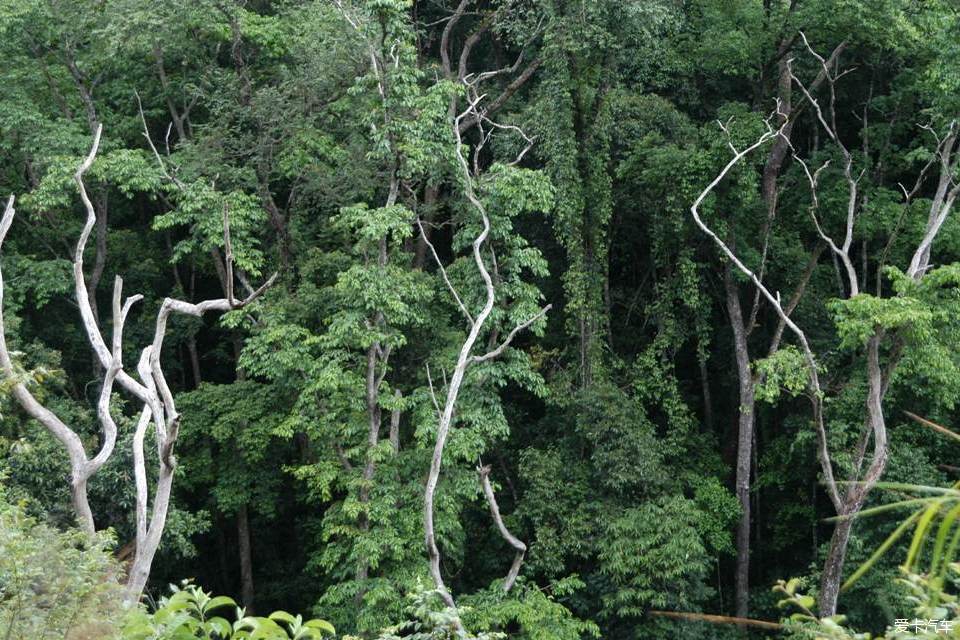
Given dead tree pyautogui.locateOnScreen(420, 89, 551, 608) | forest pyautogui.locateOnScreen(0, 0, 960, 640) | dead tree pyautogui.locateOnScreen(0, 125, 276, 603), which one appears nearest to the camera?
dead tree pyautogui.locateOnScreen(0, 125, 276, 603)

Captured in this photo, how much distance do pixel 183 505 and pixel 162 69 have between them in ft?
18.7

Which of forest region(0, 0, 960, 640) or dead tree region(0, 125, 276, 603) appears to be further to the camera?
forest region(0, 0, 960, 640)

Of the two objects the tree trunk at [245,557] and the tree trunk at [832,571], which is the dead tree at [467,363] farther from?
the tree trunk at [245,557]

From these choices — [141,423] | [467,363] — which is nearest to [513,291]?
[467,363]

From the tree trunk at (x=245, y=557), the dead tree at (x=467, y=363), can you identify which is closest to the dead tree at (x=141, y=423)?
the dead tree at (x=467, y=363)

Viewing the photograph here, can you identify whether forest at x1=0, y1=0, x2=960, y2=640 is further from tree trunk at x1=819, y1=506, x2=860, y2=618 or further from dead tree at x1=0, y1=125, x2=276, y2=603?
dead tree at x1=0, y1=125, x2=276, y2=603

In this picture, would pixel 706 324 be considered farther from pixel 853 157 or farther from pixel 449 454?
pixel 449 454

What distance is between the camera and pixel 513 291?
12.4m

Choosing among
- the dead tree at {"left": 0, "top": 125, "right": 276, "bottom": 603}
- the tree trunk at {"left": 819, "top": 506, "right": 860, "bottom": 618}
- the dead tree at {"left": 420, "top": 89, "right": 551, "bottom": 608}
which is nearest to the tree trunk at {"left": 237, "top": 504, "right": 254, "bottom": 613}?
the dead tree at {"left": 420, "top": 89, "right": 551, "bottom": 608}

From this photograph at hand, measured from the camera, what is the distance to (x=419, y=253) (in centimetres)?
1368

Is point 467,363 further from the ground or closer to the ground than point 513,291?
closer to the ground

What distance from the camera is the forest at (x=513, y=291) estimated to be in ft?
38.5

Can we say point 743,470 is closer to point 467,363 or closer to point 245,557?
point 467,363

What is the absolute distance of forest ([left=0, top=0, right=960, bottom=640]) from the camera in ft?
38.5
